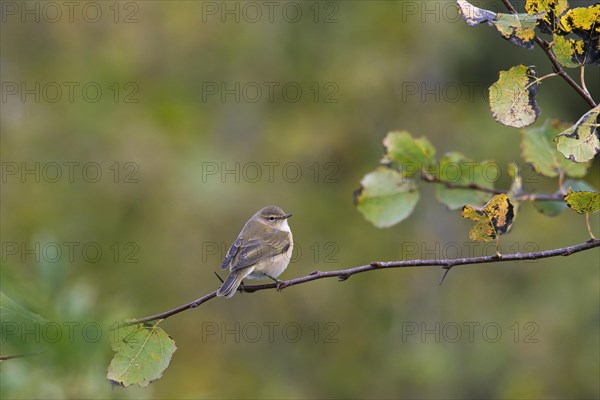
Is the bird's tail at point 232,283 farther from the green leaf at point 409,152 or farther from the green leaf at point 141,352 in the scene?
the green leaf at point 141,352

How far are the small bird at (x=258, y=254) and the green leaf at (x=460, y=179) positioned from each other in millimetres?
1339

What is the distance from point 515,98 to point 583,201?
29cm

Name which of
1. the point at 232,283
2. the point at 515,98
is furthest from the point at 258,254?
the point at 515,98

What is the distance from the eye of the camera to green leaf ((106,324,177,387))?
1.87 m

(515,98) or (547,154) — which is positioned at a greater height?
(515,98)

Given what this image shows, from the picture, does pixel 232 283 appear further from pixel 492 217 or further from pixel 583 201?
pixel 583 201

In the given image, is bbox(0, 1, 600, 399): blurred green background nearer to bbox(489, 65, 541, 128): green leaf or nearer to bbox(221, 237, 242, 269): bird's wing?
bbox(221, 237, 242, 269): bird's wing

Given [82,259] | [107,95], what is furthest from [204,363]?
[107,95]

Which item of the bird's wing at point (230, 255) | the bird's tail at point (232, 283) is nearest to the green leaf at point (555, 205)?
the bird's tail at point (232, 283)

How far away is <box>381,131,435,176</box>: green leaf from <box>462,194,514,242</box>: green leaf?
0.72m

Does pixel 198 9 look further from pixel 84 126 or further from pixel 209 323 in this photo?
pixel 209 323

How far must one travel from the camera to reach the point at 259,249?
4.03m

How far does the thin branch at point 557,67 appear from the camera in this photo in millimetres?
1559

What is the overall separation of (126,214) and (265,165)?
65.3 inches
